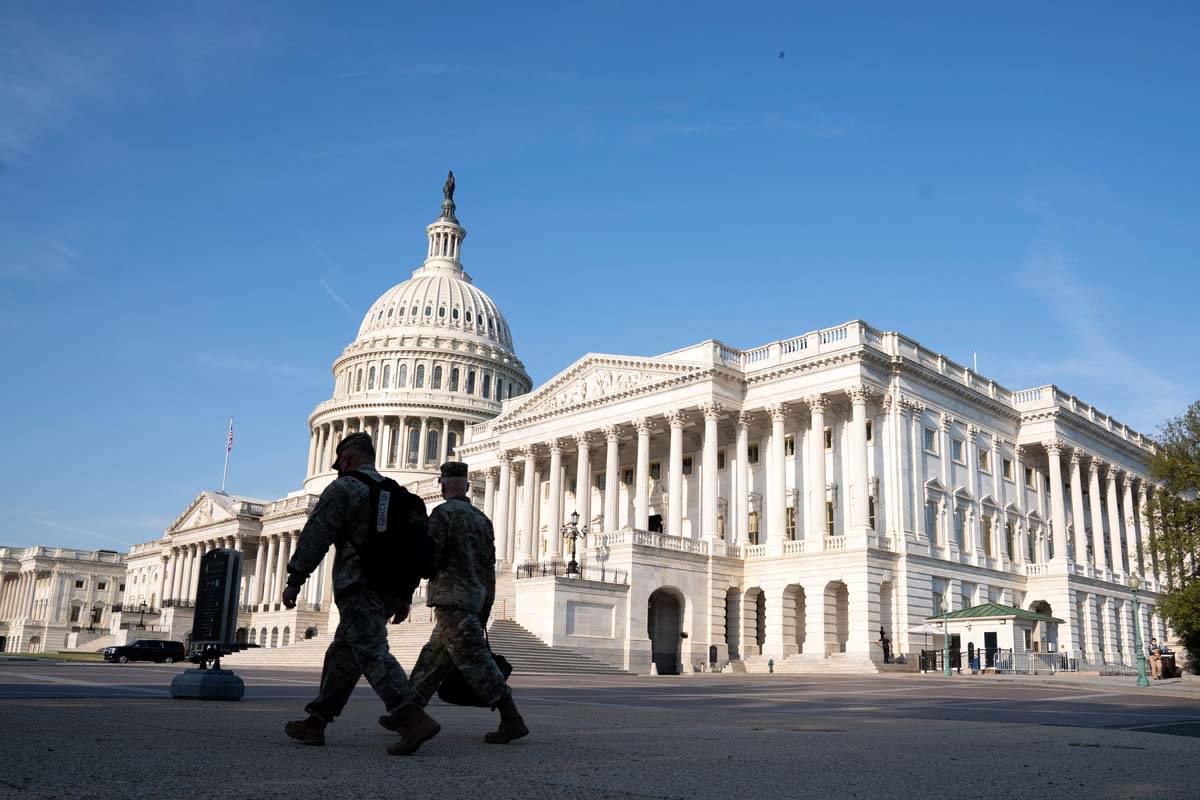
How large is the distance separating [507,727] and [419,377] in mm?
115252

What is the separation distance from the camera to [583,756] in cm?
811

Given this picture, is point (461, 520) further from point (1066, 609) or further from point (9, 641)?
point (9, 641)

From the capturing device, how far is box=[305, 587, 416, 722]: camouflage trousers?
321 inches

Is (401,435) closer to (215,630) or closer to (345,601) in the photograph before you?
(215,630)

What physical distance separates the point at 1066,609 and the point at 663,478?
24615mm

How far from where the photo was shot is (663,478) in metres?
66.0

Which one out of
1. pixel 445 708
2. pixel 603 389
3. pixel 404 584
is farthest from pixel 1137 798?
pixel 603 389

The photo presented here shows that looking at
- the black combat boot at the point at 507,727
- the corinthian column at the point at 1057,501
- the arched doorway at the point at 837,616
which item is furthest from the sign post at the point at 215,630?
the corinthian column at the point at 1057,501

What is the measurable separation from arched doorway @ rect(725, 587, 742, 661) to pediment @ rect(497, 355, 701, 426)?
1269cm

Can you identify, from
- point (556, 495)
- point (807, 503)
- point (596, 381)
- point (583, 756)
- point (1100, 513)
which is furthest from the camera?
point (1100, 513)

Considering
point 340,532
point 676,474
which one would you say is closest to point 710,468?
point 676,474

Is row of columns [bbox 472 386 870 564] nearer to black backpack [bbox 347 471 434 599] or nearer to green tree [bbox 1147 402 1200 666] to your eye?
green tree [bbox 1147 402 1200 666]

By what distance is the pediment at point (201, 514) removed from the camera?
113950mm

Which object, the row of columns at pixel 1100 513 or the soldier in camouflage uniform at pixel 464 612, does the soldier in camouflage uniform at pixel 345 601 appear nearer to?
the soldier in camouflage uniform at pixel 464 612
